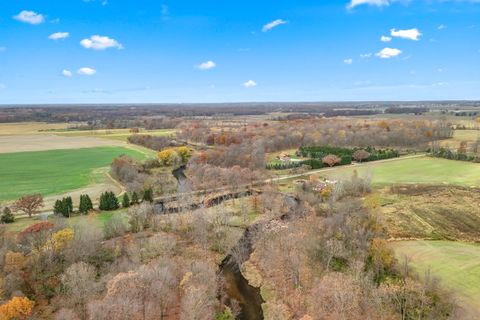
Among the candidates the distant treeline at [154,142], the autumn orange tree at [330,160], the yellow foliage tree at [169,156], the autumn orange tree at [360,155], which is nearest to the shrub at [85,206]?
the yellow foliage tree at [169,156]

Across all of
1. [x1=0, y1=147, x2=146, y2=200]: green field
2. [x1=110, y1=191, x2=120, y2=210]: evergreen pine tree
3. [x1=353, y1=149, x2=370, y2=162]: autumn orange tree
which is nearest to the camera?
[x1=110, y1=191, x2=120, y2=210]: evergreen pine tree

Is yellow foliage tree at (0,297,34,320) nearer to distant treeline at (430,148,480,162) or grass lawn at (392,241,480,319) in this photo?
grass lawn at (392,241,480,319)

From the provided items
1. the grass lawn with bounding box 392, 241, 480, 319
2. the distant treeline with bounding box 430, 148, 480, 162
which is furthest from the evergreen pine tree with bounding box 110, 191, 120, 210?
the distant treeline with bounding box 430, 148, 480, 162

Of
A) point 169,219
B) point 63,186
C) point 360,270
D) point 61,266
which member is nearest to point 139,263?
point 61,266

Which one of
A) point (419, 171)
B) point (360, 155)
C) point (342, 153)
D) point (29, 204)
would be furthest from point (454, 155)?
point (29, 204)

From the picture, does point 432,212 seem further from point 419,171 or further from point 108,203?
point 108,203

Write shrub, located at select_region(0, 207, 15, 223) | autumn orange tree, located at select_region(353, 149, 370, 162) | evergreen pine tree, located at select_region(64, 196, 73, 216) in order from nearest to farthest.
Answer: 1. shrub, located at select_region(0, 207, 15, 223)
2. evergreen pine tree, located at select_region(64, 196, 73, 216)
3. autumn orange tree, located at select_region(353, 149, 370, 162)

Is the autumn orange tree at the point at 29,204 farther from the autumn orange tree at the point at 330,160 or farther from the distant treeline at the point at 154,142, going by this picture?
the distant treeline at the point at 154,142
